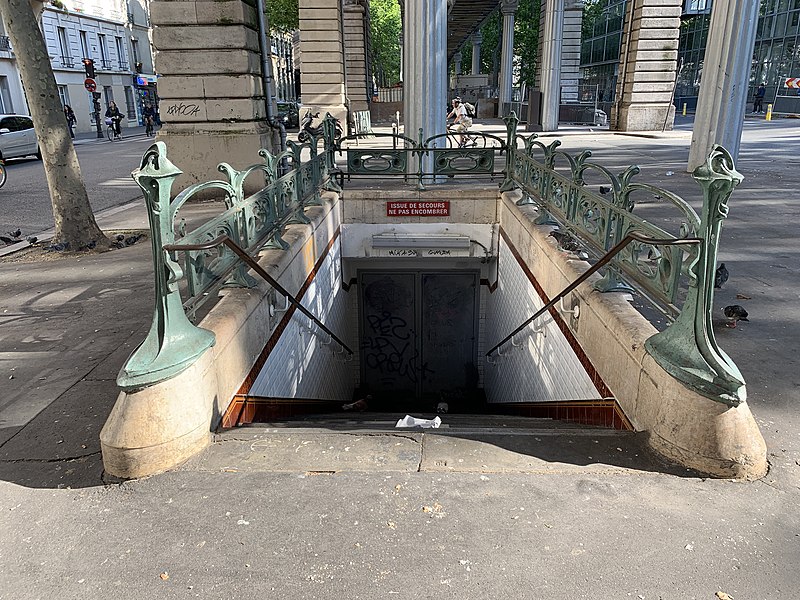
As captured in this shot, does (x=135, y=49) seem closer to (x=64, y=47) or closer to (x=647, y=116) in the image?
(x=64, y=47)

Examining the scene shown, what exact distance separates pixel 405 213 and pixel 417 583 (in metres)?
8.82

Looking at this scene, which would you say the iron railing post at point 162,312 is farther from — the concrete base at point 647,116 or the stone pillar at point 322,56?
the concrete base at point 647,116

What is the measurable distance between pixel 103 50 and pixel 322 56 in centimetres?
2931

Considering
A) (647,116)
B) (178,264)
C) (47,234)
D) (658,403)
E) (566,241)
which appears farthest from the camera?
(647,116)

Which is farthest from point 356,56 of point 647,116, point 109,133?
point 647,116

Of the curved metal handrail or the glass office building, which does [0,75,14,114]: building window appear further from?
the curved metal handrail

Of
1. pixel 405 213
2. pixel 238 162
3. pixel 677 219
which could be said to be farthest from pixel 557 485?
pixel 238 162

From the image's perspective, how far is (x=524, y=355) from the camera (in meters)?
8.28

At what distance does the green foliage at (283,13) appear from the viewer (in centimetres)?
4062

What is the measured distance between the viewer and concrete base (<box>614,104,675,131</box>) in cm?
2403

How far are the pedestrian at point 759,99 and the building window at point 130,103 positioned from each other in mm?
45891

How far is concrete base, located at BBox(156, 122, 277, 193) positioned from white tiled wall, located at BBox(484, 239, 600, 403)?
5.66m

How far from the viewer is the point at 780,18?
3550 cm

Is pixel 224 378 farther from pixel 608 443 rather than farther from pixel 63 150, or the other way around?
pixel 63 150
